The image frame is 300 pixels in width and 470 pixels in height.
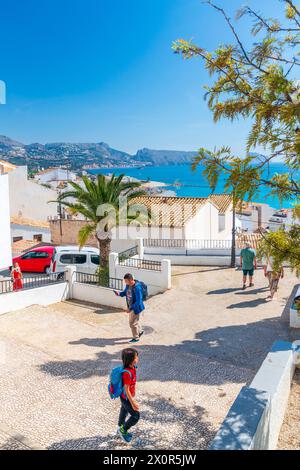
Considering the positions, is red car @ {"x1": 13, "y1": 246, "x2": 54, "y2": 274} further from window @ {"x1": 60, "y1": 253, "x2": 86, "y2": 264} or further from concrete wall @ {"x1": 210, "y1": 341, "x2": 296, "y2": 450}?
concrete wall @ {"x1": 210, "y1": 341, "x2": 296, "y2": 450}

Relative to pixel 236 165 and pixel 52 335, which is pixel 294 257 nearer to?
pixel 236 165

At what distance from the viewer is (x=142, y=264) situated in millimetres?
15391

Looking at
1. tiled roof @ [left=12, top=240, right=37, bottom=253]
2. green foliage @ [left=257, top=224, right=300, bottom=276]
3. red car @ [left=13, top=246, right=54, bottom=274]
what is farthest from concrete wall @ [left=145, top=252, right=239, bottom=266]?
tiled roof @ [left=12, top=240, right=37, bottom=253]

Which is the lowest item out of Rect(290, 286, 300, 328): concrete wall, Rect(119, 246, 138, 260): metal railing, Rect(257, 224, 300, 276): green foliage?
Rect(290, 286, 300, 328): concrete wall

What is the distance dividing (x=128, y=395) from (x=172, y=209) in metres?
A: 21.2

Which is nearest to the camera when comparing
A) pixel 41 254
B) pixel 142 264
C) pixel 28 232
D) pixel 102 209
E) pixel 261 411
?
pixel 261 411

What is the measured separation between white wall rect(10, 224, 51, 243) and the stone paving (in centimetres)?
2196

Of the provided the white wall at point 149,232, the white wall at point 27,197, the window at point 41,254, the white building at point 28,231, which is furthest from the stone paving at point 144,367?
the white wall at point 27,197

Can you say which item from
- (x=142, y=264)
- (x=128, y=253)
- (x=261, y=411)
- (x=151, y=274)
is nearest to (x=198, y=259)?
(x=128, y=253)

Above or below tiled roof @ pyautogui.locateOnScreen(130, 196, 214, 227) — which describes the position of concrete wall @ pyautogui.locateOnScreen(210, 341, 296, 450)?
below

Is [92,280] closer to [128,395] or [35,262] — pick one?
[35,262]

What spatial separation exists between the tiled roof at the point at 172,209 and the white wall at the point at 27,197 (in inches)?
643

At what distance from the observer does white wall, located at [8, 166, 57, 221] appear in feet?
129
